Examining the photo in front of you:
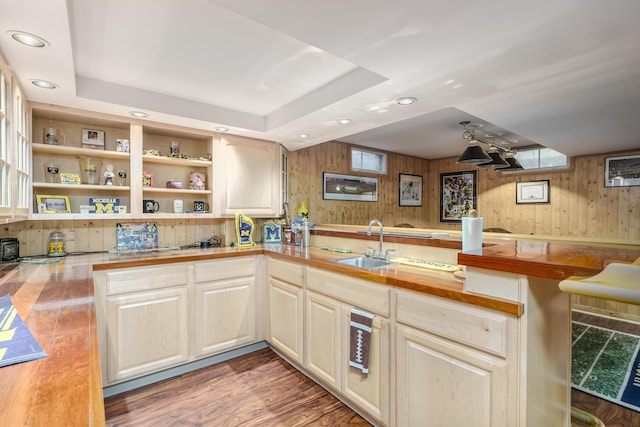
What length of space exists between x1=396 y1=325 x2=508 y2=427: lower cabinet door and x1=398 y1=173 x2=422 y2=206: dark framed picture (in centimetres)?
455

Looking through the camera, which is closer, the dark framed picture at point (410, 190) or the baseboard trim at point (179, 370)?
the baseboard trim at point (179, 370)

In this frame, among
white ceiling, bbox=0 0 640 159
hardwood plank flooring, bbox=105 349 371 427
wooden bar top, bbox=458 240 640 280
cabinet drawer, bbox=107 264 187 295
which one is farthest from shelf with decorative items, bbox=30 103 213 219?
wooden bar top, bbox=458 240 640 280

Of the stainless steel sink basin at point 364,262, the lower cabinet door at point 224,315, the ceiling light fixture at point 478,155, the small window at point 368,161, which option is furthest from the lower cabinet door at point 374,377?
the small window at point 368,161

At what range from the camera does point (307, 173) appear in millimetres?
4422

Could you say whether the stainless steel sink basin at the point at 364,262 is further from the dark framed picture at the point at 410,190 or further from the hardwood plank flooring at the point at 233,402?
the dark framed picture at the point at 410,190

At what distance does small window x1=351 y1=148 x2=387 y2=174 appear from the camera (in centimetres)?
516

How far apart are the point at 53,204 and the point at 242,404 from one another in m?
2.12

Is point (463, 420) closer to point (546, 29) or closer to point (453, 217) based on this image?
point (546, 29)

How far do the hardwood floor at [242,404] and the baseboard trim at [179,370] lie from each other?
4 cm

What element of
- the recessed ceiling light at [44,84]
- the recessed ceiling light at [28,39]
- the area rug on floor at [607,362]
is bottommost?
the area rug on floor at [607,362]

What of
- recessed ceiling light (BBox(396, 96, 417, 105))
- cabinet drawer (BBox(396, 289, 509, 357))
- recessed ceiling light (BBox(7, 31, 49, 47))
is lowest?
cabinet drawer (BBox(396, 289, 509, 357))

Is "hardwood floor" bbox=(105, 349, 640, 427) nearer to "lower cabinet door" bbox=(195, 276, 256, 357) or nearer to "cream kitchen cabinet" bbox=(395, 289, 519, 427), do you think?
"lower cabinet door" bbox=(195, 276, 256, 357)

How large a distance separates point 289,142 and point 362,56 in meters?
1.93

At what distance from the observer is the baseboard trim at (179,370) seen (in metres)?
2.27
